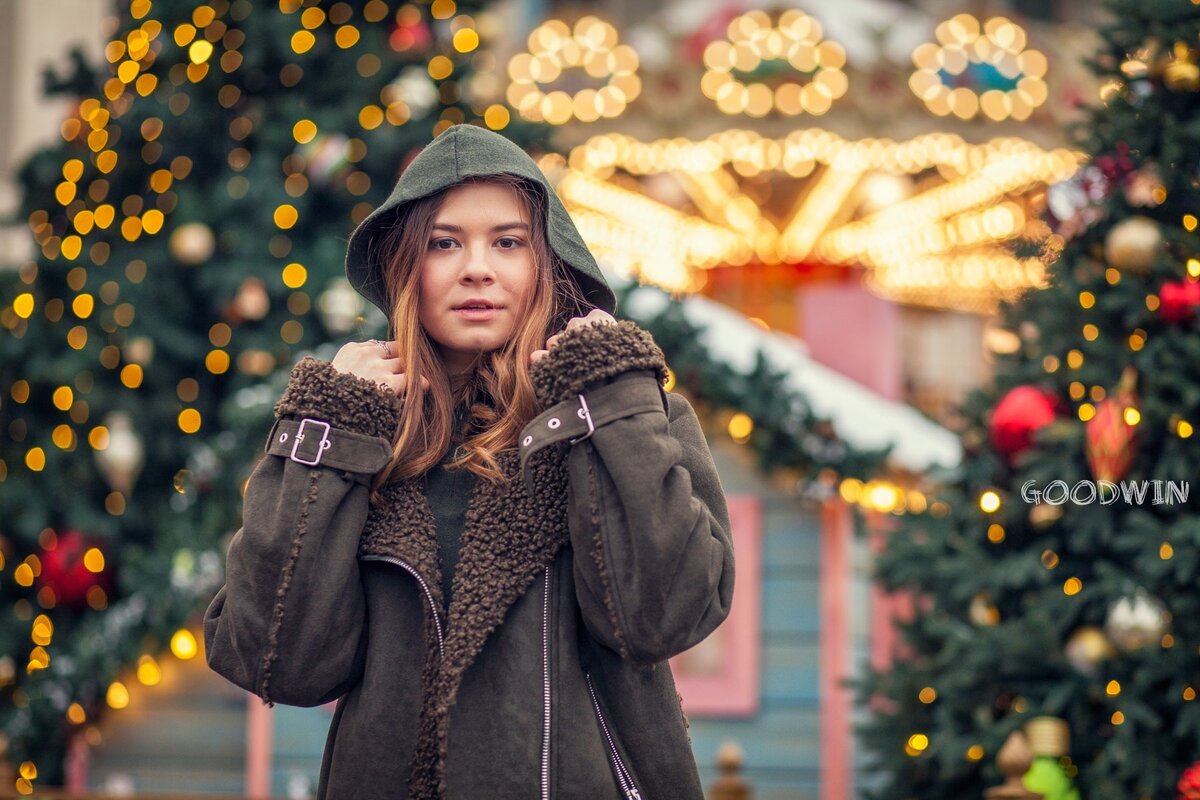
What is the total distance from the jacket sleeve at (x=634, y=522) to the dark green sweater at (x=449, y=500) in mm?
Result: 162

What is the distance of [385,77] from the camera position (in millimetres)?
5219

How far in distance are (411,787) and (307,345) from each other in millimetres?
3566

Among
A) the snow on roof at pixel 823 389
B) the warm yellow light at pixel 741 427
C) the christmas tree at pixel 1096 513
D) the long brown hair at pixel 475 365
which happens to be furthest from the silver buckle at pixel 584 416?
the warm yellow light at pixel 741 427

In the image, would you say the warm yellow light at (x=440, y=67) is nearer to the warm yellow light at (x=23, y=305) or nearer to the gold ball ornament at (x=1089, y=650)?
the warm yellow light at (x=23, y=305)

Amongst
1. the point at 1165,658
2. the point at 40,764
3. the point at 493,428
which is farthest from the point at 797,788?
the point at 493,428

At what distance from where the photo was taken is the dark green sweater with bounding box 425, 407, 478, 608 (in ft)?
5.65

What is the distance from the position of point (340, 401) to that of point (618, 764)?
513 millimetres

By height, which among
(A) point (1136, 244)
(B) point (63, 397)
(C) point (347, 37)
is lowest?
(B) point (63, 397)

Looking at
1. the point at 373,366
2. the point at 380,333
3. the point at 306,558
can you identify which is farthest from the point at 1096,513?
the point at 306,558

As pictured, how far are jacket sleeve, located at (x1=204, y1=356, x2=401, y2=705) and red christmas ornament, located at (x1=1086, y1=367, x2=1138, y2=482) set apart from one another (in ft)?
6.68

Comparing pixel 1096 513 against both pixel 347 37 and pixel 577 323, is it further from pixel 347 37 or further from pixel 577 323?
pixel 347 37

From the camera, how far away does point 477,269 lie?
176 centimetres

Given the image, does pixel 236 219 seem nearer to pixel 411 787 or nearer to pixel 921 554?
pixel 921 554

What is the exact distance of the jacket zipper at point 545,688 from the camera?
1580 millimetres
